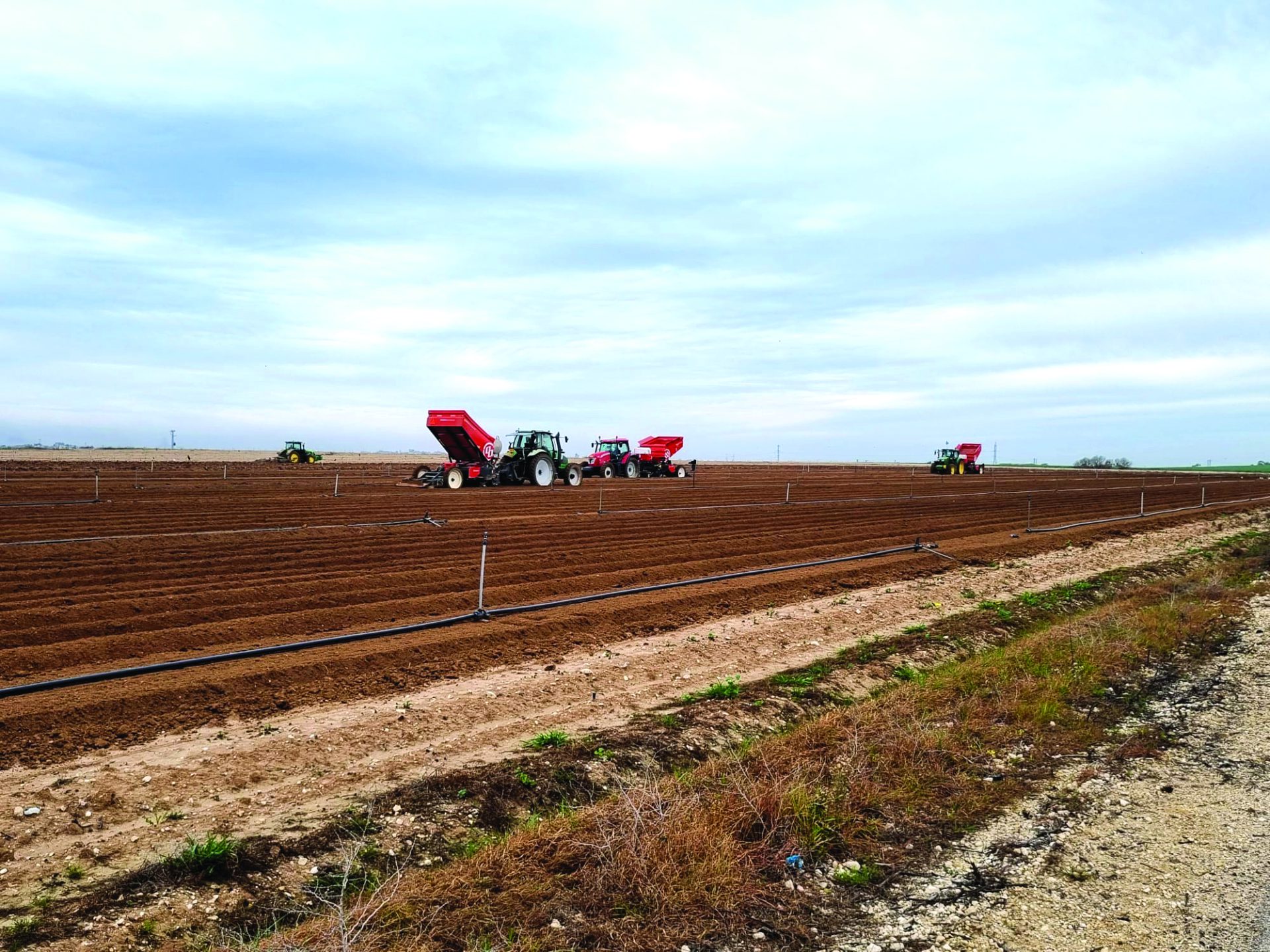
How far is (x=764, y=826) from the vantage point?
17.0 feet

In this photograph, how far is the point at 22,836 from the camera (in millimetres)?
5129

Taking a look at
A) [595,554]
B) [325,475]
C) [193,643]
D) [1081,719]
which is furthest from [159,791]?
[325,475]

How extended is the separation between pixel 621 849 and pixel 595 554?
36.1 ft

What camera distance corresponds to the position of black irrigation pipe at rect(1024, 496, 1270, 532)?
76.1ft

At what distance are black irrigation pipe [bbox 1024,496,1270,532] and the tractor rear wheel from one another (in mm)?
17803

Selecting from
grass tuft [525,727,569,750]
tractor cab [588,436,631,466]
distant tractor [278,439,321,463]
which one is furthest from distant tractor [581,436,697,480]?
grass tuft [525,727,569,750]

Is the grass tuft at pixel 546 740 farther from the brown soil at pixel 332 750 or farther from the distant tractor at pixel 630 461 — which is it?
the distant tractor at pixel 630 461

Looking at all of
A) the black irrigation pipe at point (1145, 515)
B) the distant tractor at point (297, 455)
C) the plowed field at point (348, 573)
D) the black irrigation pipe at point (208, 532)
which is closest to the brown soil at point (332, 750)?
the plowed field at point (348, 573)

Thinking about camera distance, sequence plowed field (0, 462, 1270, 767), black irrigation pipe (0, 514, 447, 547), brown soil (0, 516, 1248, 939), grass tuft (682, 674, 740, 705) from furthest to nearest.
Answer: black irrigation pipe (0, 514, 447, 547) → grass tuft (682, 674, 740, 705) → plowed field (0, 462, 1270, 767) → brown soil (0, 516, 1248, 939)

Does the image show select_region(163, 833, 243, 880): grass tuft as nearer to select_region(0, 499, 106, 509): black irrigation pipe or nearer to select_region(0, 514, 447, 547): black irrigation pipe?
select_region(0, 514, 447, 547): black irrigation pipe

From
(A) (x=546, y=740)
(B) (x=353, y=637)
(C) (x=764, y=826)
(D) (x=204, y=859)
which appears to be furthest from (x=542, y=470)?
(D) (x=204, y=859)

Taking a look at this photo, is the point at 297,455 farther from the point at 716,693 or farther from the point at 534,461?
the point at 716,693

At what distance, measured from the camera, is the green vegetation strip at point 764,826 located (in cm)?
423

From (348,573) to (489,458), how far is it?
19768 mm
